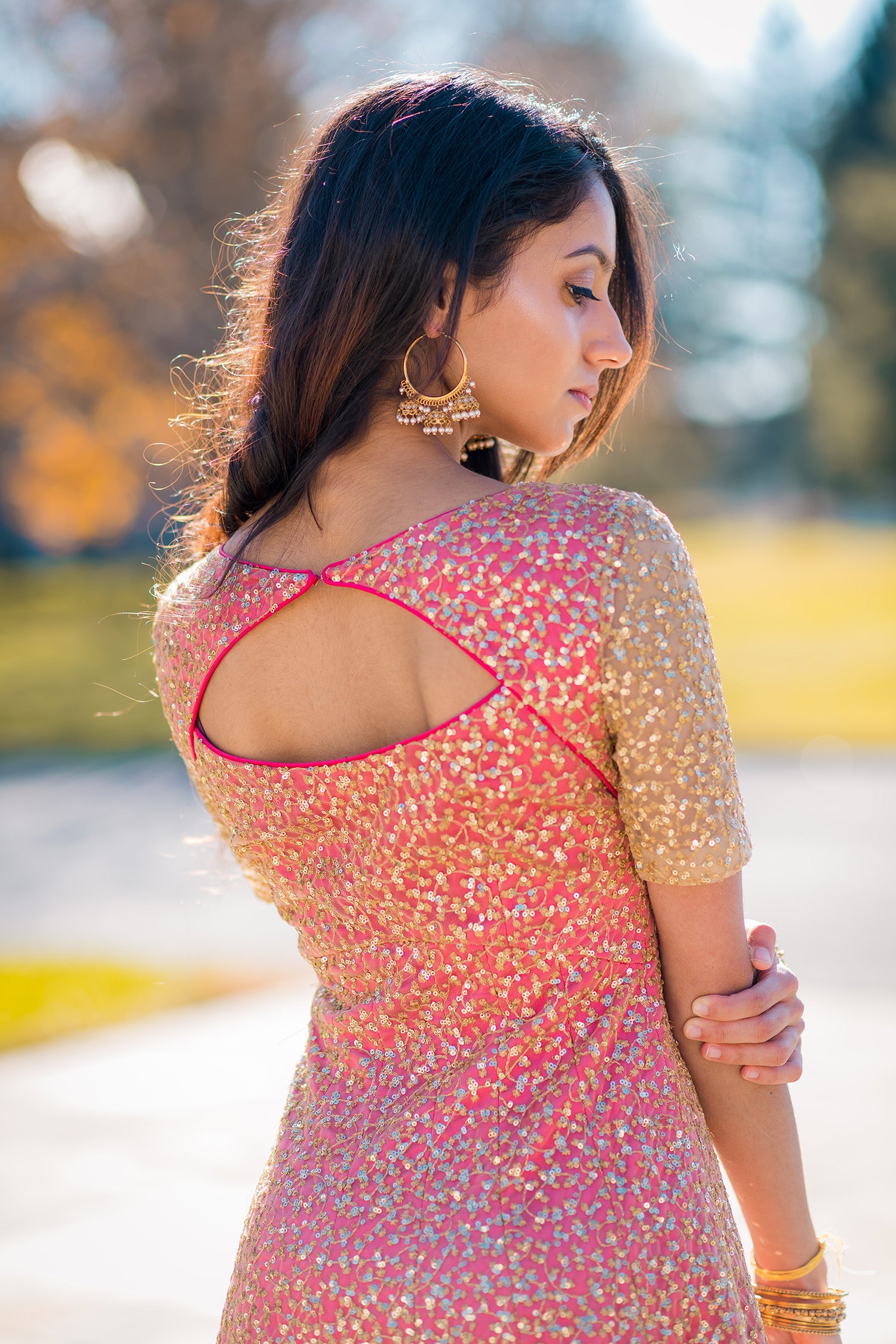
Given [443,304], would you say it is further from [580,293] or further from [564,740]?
[564,740]

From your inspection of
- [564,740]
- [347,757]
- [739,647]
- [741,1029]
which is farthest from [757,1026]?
[739,647]

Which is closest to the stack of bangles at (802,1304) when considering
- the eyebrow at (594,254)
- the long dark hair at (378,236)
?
the long dark hair at (378,236)

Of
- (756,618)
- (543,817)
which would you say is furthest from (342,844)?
(756,618)

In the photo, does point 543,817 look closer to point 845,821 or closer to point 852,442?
point 845,821

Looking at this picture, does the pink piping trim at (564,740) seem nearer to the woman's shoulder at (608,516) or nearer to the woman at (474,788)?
the woman at (474,788)

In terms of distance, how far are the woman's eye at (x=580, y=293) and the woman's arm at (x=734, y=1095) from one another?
1.86 feet

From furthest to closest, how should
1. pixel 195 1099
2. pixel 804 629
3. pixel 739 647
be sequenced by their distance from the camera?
→ pixel 804 629
pixel 739 647
pixel 195 1099

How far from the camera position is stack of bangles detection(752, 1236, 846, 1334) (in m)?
1.21

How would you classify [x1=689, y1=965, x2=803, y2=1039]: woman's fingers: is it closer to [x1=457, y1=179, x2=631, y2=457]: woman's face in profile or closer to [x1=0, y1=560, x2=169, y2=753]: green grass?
[x1=457, y1=179, x2=631, y2=457]: woman's face in profile

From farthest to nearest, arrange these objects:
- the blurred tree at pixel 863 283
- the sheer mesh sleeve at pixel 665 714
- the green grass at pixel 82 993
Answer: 1. the blurred tree at pixel 863 283
2. the green grass at pixel 82 993
3. the sheer mesh sleeve at pixel 665 714

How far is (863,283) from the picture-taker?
32.6m

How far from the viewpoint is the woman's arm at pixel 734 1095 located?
1.08m

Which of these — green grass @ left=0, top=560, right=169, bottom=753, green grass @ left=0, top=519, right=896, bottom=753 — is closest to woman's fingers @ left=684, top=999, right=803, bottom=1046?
green grass @ left=0, top=519, right=896, bottom=753

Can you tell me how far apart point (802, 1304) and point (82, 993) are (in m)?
3.92
